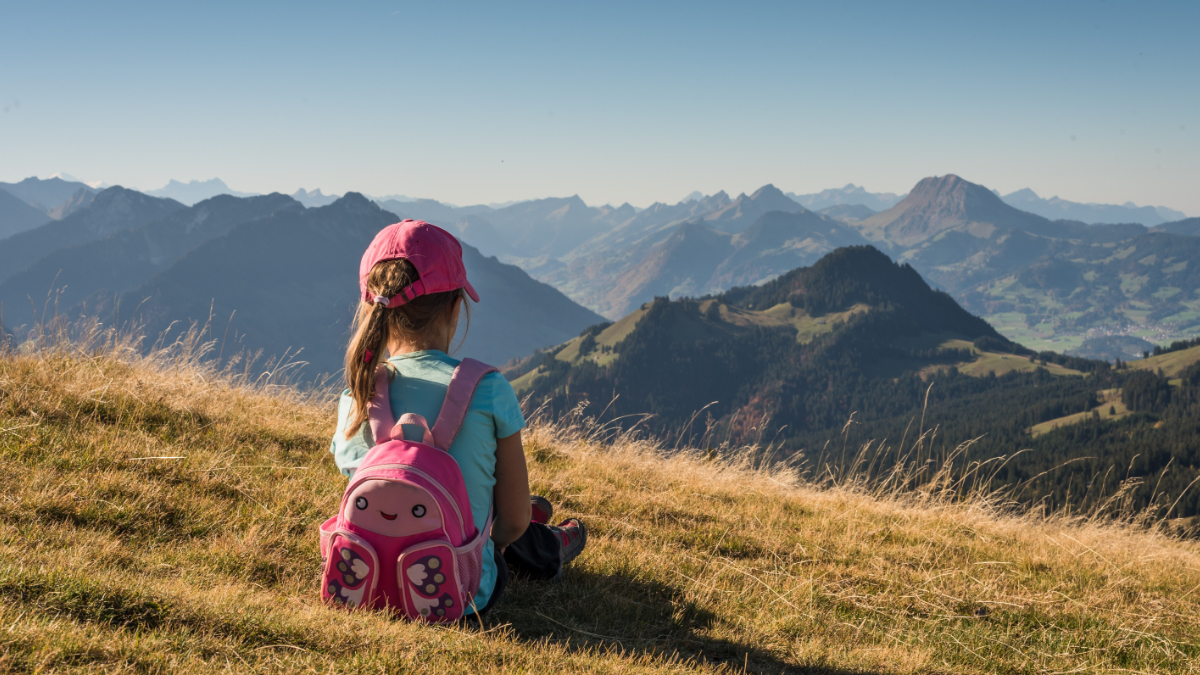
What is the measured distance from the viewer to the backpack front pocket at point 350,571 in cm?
331

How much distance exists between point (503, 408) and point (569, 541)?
1.75m

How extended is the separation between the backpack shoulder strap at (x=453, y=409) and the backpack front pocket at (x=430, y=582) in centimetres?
55

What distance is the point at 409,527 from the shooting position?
10.5 feet

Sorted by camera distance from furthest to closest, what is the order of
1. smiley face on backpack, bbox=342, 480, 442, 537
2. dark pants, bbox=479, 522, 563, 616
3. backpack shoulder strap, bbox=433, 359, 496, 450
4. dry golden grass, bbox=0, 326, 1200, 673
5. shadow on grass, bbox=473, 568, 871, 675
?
dark pants, bbox=479, 522, 563, 616 < shadow on grass, bbox=473, 568, 871, 675 < backpack shoulder strap, bbox=433, 359, 496, 450 < smiley face on backpack, bbox=342, 480, 442, 537 < dry golden grass, bbox=0, 326, 1200, 673

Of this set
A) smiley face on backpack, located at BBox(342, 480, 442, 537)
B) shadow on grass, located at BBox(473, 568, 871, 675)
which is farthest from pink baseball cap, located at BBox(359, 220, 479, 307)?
shadow on grass, located at BBox(473, 568, 871, 675)

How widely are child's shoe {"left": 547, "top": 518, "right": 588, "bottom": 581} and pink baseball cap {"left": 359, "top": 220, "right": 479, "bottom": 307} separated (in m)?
2.13

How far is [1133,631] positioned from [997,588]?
90 centimetres

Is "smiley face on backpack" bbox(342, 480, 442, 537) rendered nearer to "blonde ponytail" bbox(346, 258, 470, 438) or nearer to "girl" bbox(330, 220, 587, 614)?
"girl" bbox(330, 220, 587, 614)

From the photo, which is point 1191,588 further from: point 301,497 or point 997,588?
point 301,497

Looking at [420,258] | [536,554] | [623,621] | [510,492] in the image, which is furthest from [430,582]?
[420,258]

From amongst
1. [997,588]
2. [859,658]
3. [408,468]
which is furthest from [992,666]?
[408,468]

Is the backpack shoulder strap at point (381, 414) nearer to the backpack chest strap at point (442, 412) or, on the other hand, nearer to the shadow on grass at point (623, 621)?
the backpack chest strap at point (442, 412)

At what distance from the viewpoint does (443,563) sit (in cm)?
331

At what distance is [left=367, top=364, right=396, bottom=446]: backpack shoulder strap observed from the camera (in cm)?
332
